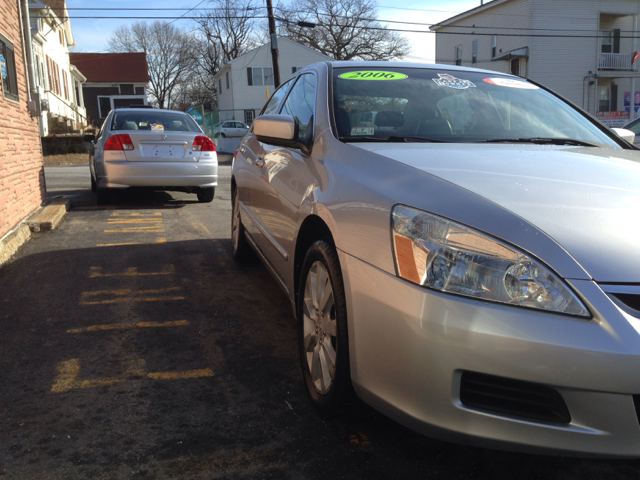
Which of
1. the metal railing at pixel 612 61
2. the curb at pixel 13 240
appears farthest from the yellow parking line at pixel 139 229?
the metal railing at pixel 612 61

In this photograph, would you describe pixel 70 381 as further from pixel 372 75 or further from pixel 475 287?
pixel 372 75

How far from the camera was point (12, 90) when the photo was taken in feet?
23.9

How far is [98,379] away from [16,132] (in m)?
5.03

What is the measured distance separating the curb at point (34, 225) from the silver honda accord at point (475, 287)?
4.02 m

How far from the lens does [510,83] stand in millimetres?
3865

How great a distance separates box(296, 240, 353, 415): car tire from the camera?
2391mm

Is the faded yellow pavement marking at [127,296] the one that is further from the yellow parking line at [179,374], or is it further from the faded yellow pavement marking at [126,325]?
the yellow parking line at [179,374]

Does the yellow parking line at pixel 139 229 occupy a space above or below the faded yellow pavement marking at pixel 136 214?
below

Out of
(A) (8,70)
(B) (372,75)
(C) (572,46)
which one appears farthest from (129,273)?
(C) (572,46)

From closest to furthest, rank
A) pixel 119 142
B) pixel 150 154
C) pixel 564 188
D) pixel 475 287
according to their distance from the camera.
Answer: pixel 475 287 → pixel 564 188 → pixel 119 142 → pixel 150 154

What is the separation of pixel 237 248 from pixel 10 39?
4508mm

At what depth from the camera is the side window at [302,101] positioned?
3.60 metres

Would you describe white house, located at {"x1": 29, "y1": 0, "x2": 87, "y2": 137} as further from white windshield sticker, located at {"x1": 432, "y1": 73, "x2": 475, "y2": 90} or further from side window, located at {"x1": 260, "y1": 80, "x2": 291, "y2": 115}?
white windshield sticker, located at {"x1": 432, "y1": 73, "x2": 475, "y2": 90}

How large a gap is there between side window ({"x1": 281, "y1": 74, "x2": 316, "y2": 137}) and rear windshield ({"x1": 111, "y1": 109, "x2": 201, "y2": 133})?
17.5 ft
